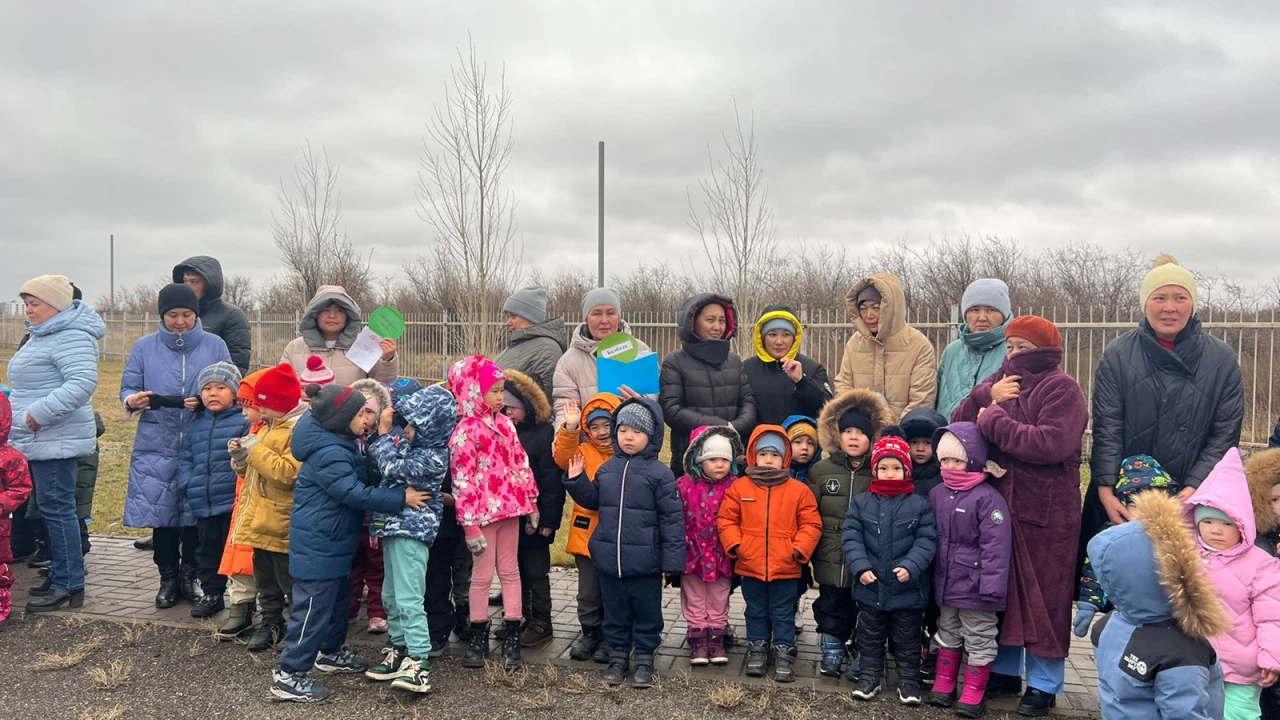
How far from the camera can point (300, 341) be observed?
5.68 meters

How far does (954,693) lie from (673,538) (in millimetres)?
1673

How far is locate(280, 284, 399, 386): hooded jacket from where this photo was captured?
18.0ft

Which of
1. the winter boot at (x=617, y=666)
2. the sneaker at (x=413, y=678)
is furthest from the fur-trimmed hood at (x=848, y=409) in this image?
the sneaker at (x=413, y=678)

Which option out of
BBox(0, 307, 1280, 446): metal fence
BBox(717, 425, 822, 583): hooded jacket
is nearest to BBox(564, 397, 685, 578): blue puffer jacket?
BBox(717, 425, 822, 583): hooded jacket

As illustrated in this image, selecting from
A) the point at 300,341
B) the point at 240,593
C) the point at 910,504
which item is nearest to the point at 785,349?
the point at 910,504

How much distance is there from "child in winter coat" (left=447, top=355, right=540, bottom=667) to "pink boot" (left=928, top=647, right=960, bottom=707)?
2283 mm

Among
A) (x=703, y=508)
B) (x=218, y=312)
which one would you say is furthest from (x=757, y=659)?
(x=218, y=312)

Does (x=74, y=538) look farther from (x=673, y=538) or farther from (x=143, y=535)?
(x=673, y=538)

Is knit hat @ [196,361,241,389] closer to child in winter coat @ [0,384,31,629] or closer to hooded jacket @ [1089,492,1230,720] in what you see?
child in winter coat @ [0,384,31,629]

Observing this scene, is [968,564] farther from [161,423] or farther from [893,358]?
[161,423]

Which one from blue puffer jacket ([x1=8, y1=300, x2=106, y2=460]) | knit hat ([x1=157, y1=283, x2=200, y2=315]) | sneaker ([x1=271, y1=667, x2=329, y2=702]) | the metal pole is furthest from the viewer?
the metal pole

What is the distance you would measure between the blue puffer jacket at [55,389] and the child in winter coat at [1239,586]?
641 centimetres

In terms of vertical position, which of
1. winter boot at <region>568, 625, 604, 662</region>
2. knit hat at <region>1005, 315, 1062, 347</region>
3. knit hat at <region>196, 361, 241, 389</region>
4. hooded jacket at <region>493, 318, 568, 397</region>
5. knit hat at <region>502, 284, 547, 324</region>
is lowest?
winter boot at <region>568, 625, 604, 662</region>

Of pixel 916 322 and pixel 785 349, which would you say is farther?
pixel 916 322
